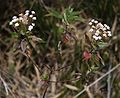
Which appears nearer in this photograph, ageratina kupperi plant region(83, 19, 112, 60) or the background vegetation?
ageratina kupperi plant region(83, 19, 112, 60)

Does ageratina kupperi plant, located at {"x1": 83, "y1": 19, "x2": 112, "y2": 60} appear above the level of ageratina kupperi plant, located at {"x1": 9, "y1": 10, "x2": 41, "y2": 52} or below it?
below

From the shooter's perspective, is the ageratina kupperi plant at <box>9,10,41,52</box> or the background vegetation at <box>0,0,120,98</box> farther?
the background vegetation at <box>0,0,120,98</box>

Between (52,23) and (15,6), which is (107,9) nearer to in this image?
(52,23)

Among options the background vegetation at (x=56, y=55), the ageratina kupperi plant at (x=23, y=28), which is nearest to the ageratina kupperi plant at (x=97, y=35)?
the ageratina kupperi plant at (x=23, y=28)

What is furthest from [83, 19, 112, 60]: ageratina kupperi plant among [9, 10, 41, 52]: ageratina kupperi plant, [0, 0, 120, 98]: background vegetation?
[0, 0, 120, 98]: background vegetation

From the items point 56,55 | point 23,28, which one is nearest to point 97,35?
point 23,28

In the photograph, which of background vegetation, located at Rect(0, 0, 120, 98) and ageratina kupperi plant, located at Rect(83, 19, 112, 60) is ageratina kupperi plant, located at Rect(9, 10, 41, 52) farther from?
background vegetation, located at Rect(0, 0, 120, 98)

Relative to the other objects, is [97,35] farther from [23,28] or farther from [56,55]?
[56,55]

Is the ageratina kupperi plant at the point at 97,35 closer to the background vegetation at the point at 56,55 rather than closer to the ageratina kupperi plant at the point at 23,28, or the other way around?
the ageratina kupperi plant at the point at 23,28

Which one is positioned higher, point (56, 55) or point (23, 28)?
point (23, 28)

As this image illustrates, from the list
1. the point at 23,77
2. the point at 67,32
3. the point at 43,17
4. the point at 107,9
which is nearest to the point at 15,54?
the point at 23,77
